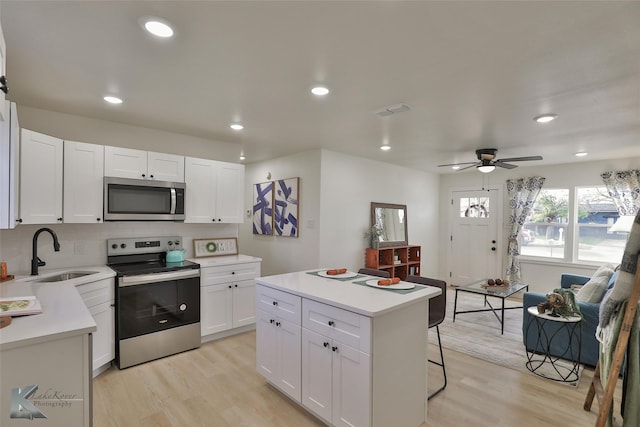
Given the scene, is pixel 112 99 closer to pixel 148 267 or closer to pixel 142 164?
pixel 142 164

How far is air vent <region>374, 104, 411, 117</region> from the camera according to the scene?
112 inches

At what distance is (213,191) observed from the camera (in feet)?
12.6

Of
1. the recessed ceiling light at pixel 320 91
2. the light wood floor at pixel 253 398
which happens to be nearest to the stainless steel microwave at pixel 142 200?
the light wood floor at pixel 253 398

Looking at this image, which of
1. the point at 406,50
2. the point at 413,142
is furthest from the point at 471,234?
the point at 406,50

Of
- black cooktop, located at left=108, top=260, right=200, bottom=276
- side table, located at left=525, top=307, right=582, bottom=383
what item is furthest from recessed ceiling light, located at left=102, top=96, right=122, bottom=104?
side table, located at left=525, top=307, right=582, bottom=383

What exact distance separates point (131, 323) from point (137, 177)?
1451mm

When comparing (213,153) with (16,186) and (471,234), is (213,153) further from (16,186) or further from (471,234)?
(471,234)

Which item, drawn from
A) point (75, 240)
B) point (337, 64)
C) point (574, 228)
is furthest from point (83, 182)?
point (574, 228)

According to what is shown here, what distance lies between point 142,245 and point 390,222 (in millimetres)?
3969

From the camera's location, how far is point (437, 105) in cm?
281

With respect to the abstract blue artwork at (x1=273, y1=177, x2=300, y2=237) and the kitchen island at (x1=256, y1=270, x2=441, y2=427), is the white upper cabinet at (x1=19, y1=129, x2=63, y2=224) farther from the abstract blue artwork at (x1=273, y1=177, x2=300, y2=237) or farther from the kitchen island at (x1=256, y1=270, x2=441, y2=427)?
the abstract blue artwork at (x1=273, y1=177, x2=300, y2=237)

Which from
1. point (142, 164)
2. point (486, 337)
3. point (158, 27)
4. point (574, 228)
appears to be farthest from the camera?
point (574, 228)

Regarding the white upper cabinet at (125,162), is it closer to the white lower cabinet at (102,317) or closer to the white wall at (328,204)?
the white lower cabinet at (102,317)

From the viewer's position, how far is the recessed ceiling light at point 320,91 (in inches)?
96.9
